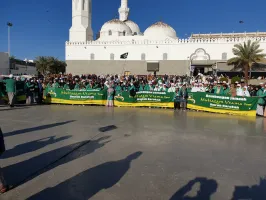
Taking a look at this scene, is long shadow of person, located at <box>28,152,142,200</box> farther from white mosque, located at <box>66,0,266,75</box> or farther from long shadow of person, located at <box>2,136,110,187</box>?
white mosque, located at <box>66,0,266,75</box>

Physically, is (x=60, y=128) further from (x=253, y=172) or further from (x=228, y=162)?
(x=253, y=172)

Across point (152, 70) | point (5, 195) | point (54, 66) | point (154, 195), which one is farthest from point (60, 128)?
point (54, 66)

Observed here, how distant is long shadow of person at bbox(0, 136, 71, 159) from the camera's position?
5.68 metres

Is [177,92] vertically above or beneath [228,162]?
above

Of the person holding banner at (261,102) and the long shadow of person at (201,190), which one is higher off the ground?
the person holding banner at (261,102)

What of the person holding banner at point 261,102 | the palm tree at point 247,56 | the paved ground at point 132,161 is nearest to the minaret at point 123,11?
the palm tree at point 247,56

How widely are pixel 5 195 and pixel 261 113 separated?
11942 millimetres

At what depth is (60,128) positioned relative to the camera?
8414 millimetres

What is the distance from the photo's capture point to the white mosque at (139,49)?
4025cm

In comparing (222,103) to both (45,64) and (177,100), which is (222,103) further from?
(45,64)

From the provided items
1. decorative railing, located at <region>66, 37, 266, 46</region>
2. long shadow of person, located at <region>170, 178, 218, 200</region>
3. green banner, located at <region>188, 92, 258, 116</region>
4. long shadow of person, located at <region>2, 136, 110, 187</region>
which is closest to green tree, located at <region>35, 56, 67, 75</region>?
decorative railing, located at <region>66, 37, 266, 46</region>

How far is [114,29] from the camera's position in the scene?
48594 millimetres

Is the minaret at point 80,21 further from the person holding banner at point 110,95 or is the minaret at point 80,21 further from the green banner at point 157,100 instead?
the person holding banner at point 110,95

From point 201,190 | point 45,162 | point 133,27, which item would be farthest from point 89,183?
point 133,27
